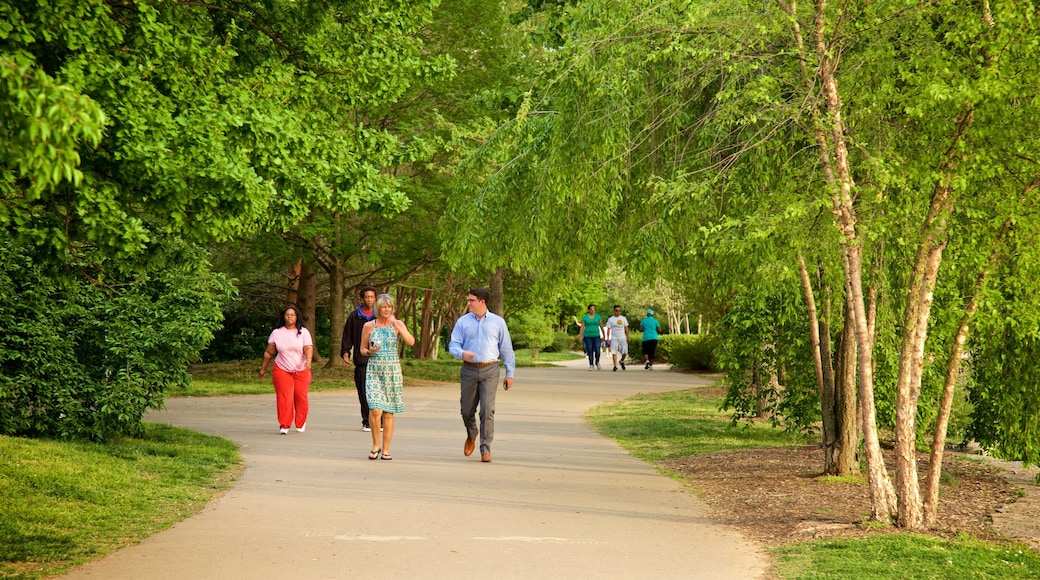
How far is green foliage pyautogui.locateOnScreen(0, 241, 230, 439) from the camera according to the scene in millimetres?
11125

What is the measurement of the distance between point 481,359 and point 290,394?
346 centimetres

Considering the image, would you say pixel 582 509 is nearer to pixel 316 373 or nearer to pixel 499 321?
pixel 499 321

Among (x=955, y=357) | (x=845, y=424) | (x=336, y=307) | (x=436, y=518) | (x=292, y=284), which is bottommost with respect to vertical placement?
(x=436, y=518)

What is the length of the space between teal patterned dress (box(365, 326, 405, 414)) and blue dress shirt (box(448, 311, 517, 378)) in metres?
0.69

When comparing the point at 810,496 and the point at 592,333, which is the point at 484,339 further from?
the point at 592,333

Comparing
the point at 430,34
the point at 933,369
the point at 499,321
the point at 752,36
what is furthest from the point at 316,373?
the point at 752,36

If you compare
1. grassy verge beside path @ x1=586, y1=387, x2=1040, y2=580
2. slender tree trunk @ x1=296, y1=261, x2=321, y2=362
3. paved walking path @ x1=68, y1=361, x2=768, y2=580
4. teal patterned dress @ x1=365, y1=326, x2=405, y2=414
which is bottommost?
grassy verge beside path @ x1=586, y1=387, x2=1040, y2=580

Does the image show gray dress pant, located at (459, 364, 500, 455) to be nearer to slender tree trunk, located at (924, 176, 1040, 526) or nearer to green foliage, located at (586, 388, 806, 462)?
green foliage, located at (586, 388, 806, 462)

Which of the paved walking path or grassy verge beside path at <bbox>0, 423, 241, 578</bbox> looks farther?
grassy verge beside path at <bbox>0, 423, 241, 578</bbox>

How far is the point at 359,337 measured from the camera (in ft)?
49.9

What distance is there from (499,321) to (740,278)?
321 centimetres

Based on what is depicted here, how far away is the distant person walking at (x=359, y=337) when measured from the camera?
1477 centimetres

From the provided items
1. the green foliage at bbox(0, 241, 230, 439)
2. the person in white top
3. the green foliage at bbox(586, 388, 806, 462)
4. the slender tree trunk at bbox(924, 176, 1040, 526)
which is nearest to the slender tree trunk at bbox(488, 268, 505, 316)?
the person in white top

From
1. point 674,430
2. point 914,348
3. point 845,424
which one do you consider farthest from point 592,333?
point 914,348
